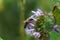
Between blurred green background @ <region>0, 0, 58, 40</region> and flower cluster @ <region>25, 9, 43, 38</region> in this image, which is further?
flower cluster @ <region>25, 9, 43, 38</region>

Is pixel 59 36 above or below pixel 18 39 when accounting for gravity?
above

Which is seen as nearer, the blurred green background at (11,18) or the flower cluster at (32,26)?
the blurred green background at (11,18)

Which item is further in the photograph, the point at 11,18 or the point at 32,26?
the point at 32,26

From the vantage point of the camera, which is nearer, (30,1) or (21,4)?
(21,4)

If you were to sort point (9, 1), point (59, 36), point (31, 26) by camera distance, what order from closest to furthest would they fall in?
1. point (9, 1)
2. point (59, 36)
3. point (31, 26)

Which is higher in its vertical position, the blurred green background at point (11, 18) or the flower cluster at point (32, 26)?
the flower cluster at point (32, 26)

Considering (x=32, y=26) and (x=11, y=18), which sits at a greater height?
(x=32, y=26)

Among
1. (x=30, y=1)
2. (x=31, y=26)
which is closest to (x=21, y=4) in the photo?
(x=30, y=1)

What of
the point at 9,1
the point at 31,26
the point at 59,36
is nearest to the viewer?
the point at 9,1

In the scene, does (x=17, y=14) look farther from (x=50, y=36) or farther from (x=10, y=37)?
(x=50, y=36)

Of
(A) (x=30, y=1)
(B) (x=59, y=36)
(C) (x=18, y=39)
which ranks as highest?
(A) (x=30, y=1)

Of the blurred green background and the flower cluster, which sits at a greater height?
the flower cluster
